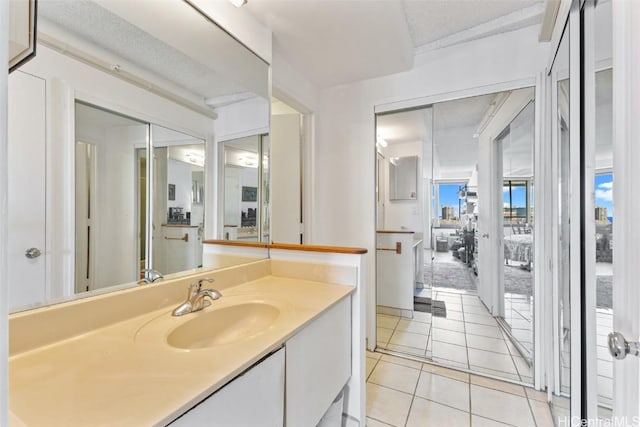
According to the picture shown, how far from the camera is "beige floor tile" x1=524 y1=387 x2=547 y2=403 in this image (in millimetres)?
1744

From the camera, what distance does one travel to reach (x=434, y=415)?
5.24 ft

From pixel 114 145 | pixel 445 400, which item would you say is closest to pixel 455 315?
pixel 445 400

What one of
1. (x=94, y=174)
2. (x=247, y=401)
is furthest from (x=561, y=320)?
(x=94, y=174)

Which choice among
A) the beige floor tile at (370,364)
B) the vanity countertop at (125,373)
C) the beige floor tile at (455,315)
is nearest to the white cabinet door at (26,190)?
the vanity countertop at (125,373)

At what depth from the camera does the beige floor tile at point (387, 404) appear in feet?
5.16

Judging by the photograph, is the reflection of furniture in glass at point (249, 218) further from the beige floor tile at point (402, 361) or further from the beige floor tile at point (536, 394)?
the beige floor tile at point (536, 394)

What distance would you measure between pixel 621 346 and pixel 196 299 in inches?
51.1

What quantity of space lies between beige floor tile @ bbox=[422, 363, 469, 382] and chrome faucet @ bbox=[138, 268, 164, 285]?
2.02 metres

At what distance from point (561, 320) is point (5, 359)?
2089 millimetres

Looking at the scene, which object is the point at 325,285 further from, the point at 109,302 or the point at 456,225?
the point at 456,225

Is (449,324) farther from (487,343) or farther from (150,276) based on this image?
(150,276)

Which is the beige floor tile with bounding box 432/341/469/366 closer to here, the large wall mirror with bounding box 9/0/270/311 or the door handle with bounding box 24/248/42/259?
the large wall mirror with bounding box 9/0/270/311

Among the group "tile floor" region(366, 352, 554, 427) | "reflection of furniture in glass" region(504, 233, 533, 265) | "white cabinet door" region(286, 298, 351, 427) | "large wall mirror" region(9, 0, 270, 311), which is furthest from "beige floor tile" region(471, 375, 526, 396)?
"large wall mirror" region(9, 0, 270, 311)

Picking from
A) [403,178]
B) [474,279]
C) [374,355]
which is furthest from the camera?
[474,279]
